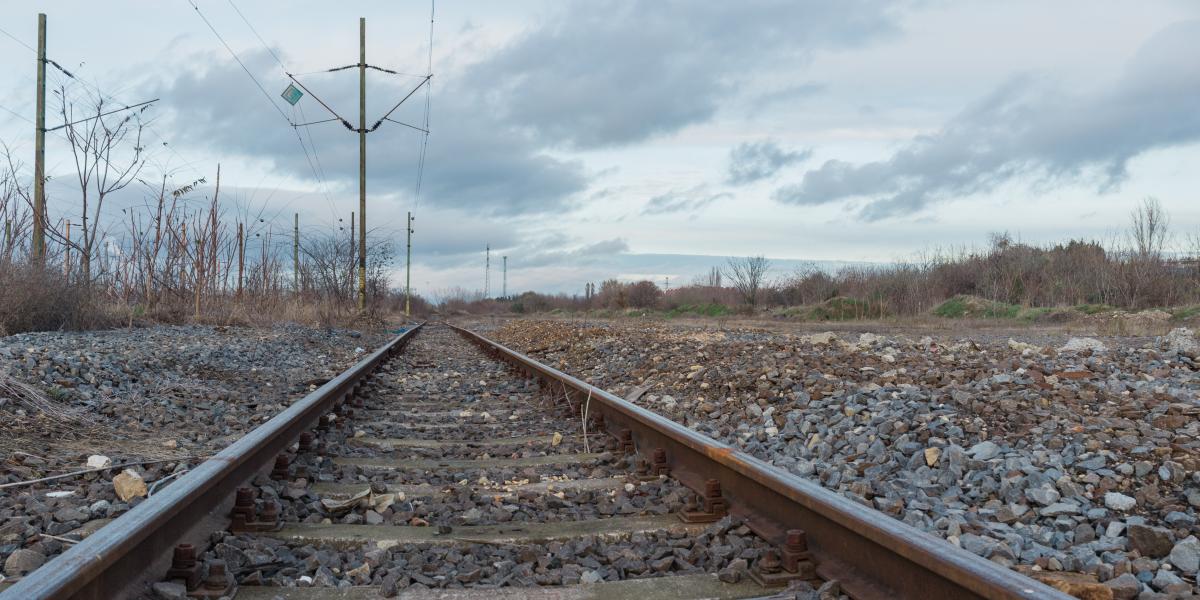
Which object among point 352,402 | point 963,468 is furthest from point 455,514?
point 352,402

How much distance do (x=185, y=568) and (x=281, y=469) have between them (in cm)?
147

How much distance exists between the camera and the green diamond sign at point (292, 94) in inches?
776

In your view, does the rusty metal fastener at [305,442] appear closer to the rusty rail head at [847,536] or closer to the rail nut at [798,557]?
the rusty rail head at [847,536]

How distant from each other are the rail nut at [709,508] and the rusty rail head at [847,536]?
1.5 inches

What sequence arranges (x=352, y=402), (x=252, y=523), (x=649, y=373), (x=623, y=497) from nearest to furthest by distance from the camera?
(x=252, y=523), (x=623, y=497), (x=352, y=402), (x=649, y=373)

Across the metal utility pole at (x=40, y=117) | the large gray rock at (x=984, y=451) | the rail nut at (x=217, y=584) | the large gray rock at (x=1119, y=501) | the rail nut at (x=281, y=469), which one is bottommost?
the rail nut at (x=217, y=584)

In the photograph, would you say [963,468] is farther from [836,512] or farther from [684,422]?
[684,422]

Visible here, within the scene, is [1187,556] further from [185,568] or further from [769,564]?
[185,568]

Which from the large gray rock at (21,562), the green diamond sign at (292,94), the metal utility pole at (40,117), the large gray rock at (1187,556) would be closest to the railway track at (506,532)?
the large gray rock at (21,562)

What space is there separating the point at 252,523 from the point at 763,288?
4033cm

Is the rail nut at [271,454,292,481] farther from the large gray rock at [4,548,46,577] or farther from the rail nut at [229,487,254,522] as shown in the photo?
the large gray rock at [4,548,46,577]

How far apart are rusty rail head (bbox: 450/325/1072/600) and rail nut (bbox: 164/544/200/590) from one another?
1.87m

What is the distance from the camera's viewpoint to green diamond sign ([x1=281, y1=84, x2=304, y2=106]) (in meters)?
19.7

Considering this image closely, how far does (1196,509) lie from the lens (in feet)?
10.2
